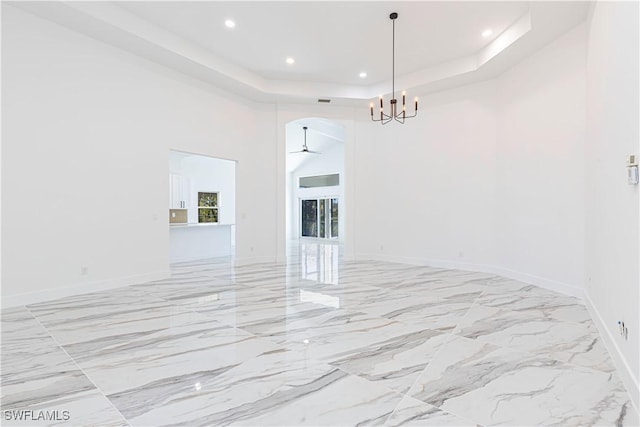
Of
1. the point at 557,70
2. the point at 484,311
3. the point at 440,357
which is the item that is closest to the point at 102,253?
the point at 440,357

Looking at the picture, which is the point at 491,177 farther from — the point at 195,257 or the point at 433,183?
the point at 195,257

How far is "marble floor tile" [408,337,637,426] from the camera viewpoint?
6.25 ft

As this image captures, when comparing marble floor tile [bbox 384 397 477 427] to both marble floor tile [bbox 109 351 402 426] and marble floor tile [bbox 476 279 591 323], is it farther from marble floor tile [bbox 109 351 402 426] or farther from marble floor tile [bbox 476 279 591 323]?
marble floor tile [bbox 476 279 591 323]

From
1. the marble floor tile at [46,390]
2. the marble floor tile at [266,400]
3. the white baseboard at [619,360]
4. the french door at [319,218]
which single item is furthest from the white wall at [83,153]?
the french door at [319,218]

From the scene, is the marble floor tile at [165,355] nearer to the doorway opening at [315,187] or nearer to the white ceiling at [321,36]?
the white ceiling at [321,36]

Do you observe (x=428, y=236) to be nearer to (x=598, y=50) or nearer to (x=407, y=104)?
(x=407, y=104)

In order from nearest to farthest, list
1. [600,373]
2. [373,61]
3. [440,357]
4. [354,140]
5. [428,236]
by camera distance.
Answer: [600,373]
[440,357]
[373,61]
[428,236]
[354,140]

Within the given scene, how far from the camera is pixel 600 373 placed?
2.39 metres

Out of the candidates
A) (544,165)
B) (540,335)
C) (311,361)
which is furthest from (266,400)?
(544,165)

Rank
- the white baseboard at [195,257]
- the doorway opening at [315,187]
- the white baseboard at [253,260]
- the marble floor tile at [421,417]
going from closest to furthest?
the marble floor tile at [421,417] < the white baseboard at [253,260] < the white baseboard at [195,257] < the doorway opening at [315,187]

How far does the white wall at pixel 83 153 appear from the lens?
13.4 feet

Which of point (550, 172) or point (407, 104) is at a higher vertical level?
point (407, 104)

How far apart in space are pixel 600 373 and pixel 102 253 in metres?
5.78

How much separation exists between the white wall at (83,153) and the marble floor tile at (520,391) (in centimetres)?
467
